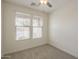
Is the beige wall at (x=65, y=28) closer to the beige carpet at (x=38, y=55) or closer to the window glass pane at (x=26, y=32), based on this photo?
the beige carpet at (x=38, y=55)

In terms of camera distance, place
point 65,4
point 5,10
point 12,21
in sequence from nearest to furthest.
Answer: point 5,10, point 12,21, point 65,4

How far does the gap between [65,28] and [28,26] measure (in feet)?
6.79

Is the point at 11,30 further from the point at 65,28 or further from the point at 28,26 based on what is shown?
the point at 65,28

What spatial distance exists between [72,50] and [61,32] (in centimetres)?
121

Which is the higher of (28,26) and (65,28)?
(28,26)

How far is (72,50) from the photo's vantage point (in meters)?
3.72

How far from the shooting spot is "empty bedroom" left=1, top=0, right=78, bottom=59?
357 cm

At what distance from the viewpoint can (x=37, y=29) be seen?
17.4 feet

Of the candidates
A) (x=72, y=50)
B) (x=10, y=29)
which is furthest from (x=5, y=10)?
(x=72, y=50)

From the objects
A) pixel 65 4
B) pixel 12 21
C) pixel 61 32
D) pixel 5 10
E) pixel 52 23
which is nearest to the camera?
pixel 5 10

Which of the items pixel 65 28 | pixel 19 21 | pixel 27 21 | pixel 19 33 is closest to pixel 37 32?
pixel 27 21

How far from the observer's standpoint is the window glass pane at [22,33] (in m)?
4.26

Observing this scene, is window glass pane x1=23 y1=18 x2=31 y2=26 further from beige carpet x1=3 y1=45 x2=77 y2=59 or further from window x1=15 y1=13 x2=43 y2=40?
beige carpet x1=3 y1=45 x2=77 y2=59

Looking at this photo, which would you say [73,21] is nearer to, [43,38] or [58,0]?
[58,0]
